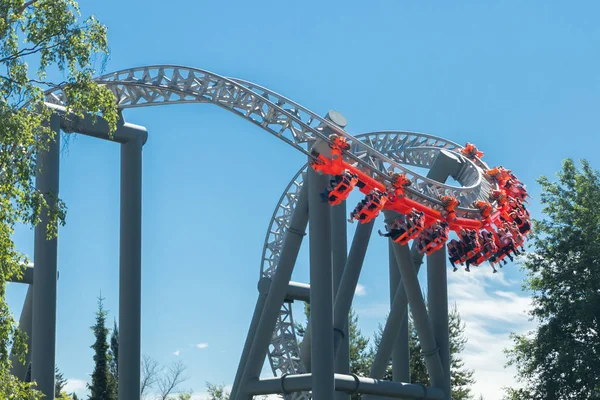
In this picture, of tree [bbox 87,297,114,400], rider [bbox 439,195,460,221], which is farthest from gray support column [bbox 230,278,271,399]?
tree [bbox 87,297,114,400]

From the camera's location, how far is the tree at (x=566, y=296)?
2811 cm

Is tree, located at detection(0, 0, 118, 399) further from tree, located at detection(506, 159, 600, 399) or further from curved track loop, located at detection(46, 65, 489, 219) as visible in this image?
tree, located at detection(506, 159, 600, 399)

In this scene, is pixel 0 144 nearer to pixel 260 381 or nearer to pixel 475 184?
pixel 260 381

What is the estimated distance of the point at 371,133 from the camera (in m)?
22.4

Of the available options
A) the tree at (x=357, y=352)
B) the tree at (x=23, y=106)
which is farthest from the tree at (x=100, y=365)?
the tree at (x=23, y=106)

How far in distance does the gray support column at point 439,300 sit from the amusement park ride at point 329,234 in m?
0.03

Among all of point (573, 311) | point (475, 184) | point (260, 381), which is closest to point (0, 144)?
point (260, 381)

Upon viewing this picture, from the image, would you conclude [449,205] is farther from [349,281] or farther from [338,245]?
[338,245]

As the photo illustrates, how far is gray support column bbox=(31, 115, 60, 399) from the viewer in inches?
600

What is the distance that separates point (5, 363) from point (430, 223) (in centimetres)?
990

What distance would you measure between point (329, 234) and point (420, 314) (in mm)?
3858

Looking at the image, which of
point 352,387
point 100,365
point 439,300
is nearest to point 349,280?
point 352,387

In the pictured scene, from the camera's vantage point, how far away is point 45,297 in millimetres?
15570

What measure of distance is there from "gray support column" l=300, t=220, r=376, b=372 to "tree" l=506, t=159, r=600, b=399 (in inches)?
416
